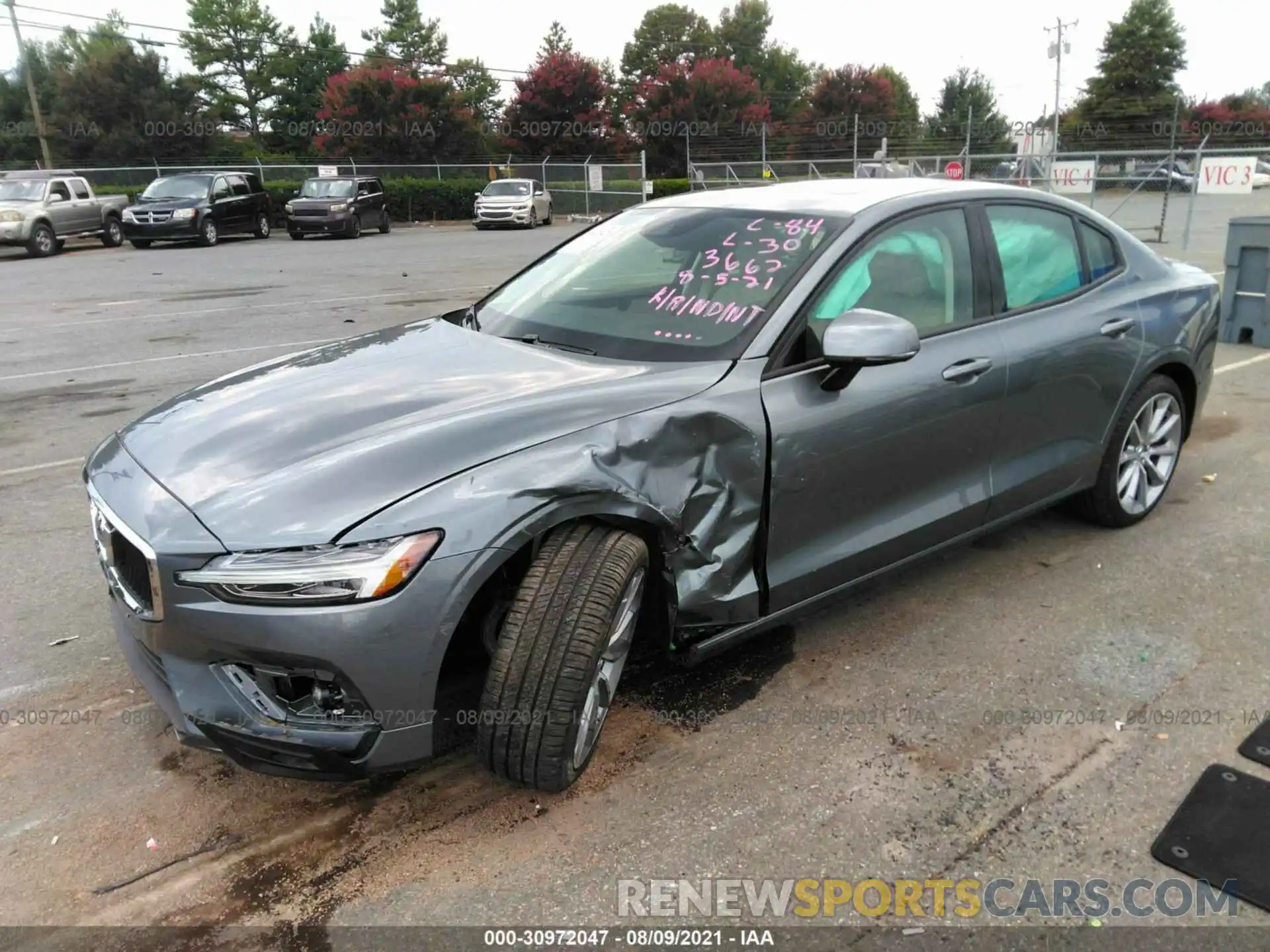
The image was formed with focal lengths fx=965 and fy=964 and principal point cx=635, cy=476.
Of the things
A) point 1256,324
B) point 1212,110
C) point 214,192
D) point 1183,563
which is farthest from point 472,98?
point 1183,563

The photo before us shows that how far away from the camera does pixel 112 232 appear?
2309 centimetres

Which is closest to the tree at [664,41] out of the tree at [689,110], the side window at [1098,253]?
the tree at [689,110]

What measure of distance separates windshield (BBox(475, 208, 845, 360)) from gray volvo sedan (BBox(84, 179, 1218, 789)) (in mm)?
12

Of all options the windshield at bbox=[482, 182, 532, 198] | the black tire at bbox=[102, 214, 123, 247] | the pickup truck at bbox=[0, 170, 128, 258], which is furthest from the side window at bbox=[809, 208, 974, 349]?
the windshield at bbox=[482, 182, 532, 198]

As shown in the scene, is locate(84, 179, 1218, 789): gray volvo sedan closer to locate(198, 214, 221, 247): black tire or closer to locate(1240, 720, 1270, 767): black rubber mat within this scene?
locate(1240, 720, 1270, 767): black rubber mat

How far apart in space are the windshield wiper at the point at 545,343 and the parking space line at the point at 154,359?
16.1 feet

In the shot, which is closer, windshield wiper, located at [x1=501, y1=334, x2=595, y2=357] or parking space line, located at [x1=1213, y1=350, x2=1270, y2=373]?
windshield wiper, located at [x1=501, y1=334, x2=595, y2=357]

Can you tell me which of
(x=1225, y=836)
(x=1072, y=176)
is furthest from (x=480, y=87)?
(x=1225, y=836)

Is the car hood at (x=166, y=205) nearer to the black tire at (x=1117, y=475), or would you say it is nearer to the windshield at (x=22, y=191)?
the windshield at (x=22, y=191)

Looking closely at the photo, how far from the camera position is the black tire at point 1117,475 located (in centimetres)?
420

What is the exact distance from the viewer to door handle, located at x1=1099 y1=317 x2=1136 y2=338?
13.1 ft

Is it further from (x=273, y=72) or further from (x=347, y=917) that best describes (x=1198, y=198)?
(x=273, y=72)

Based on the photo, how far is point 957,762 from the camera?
2.85m

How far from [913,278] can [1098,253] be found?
1286mm
